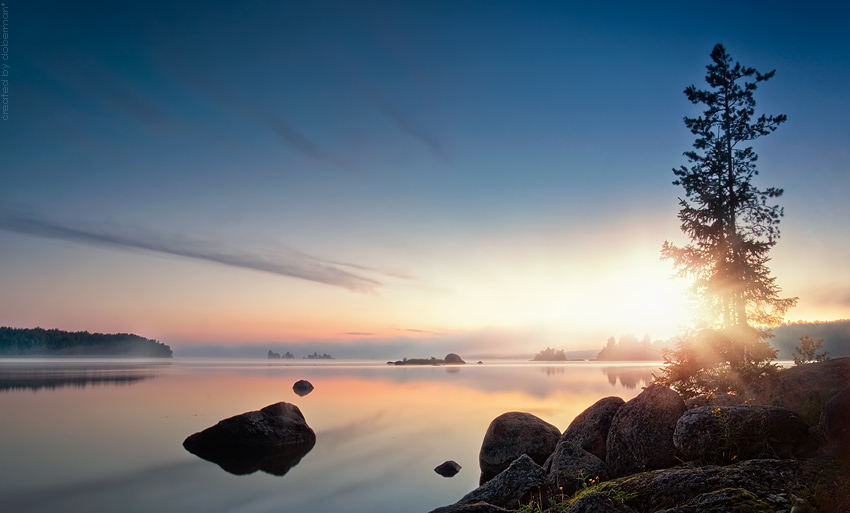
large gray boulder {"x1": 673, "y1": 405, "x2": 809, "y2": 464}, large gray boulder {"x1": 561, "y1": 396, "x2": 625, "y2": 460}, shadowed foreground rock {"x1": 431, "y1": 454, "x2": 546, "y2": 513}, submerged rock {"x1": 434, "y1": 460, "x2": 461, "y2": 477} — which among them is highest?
large gray boulder {"x1": 673, "y1": 405, "x2": 809, "y2": 464}

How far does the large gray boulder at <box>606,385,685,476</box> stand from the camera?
35.6 feet

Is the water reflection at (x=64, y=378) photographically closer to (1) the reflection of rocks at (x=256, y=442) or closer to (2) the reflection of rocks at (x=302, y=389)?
(2) the reflection of rocks at (x=302, y=389)

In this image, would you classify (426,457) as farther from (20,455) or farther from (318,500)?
(20,455)

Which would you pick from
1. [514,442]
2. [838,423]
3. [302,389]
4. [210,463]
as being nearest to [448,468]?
[514,442]

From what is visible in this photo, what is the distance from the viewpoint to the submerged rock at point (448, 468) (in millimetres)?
19531

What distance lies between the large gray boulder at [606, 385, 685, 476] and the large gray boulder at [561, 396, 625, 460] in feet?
5.91

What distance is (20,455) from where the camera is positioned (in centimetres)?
2172

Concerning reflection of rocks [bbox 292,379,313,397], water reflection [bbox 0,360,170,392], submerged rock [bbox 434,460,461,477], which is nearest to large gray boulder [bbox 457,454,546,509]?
submerged rock [bbox 434,460,461,477]

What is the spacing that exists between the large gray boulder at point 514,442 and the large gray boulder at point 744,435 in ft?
32.5

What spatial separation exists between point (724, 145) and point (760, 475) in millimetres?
23699

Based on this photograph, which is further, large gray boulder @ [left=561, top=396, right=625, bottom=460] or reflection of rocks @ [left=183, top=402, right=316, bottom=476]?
reflection of rocks @ [left=183, top=402, right=316, bottom=476]

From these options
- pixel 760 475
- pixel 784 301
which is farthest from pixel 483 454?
pixel 784 301

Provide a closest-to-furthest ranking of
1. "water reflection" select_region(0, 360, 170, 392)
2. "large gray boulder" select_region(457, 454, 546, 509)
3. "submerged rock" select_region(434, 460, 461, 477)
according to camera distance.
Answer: "large gray boulder" select_region(457, 454, 546, 509) → "submerged rock" select_region(434, 460, 461, 477) → "water reflection" select_region(0, 360, 170, 392)

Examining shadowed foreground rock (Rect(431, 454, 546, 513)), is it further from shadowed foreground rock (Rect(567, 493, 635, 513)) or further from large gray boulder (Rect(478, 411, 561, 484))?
large gray boulder (Rect(478, 411, 561, 484))
